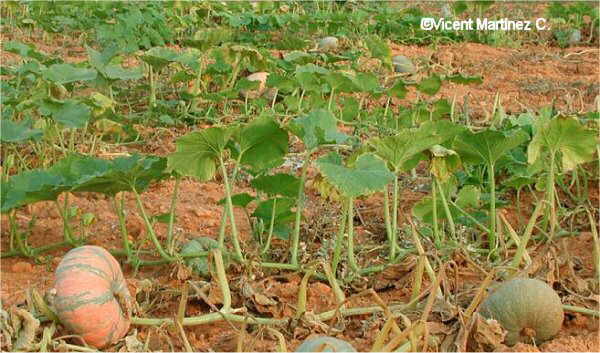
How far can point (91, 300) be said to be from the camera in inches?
101

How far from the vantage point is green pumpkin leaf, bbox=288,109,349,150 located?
2.98 metres

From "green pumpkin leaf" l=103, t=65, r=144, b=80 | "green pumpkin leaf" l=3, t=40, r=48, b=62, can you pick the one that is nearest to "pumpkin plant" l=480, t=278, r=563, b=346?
"green pumpkin leaf" l=103, t=65, r=144, b=80

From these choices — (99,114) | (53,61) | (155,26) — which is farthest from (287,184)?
(155,26)

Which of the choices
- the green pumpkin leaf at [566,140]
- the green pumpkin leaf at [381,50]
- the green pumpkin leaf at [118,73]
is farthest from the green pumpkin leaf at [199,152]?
the green pumpkin leaf at [381,50]

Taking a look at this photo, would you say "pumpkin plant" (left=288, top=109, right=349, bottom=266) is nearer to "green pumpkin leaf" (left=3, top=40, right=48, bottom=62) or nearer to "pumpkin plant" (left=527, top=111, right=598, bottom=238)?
"pumpkin plant" (left=527, top=111, right=598, bottom=238)

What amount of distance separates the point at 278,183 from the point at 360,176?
1.86 ft

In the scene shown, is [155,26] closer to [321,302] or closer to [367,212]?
[367,212]

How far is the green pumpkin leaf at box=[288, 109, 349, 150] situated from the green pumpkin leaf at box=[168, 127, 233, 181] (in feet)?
0.80

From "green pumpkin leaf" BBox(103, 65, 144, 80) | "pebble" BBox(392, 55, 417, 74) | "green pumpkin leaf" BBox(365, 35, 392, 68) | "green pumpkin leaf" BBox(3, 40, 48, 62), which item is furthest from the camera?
"pebble" BBox(392, 55, 417, 74)

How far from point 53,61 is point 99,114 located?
1409 mm

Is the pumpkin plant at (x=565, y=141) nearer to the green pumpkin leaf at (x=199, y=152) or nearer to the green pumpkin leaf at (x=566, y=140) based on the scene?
the green pumpkin leaf at (x=566, y=140)

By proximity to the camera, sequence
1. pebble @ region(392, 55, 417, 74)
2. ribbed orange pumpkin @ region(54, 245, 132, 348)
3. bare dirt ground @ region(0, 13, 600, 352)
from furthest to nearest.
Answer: pebble @ region(392, 55, 417, 74) → bare dirt ground @ region(0, 13, 600, 352) → ribbed orange pumpkin @ region(54, 245, 132, 348)

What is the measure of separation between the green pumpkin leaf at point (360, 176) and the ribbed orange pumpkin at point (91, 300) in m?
0.69

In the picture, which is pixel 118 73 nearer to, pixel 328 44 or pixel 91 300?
pixel 91 300
